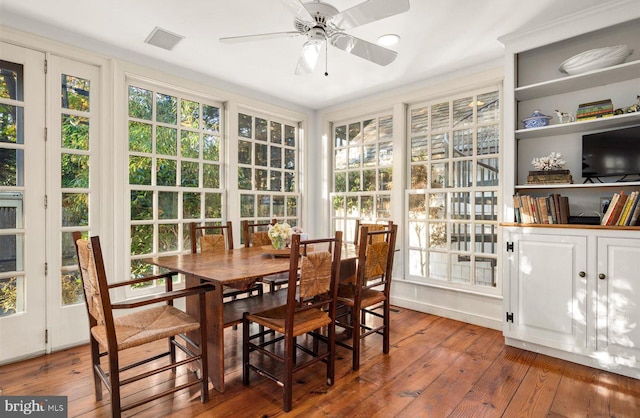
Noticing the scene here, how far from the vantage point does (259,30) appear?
277cm

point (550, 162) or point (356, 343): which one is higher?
point (550, 162)

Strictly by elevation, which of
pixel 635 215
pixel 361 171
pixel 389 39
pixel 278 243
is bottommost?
pixel 278 243

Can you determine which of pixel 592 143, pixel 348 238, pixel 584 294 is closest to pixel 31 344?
pixel 348 238

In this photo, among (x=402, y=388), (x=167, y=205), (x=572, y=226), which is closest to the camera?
(x=402, y=388)

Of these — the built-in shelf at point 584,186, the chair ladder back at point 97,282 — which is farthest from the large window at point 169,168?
the built-in shelf at point 584,186

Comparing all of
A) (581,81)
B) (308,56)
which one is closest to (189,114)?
(308,56)

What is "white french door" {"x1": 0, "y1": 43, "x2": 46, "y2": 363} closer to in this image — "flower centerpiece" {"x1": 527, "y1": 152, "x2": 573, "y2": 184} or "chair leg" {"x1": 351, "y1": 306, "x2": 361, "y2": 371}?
"chair leg" {"x1": 351, "y1": 306, "x2": 361, "y2": 371}

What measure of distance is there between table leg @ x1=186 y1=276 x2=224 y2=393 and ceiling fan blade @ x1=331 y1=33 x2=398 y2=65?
1.77 metres

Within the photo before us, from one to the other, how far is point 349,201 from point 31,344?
11.6ft

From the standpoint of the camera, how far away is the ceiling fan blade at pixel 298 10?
188 cm

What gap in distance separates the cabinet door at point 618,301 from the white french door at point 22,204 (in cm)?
428

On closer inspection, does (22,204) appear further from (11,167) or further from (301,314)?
(301,314)

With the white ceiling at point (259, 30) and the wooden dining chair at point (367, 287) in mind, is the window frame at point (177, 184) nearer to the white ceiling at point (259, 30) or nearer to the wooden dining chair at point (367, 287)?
the white ceiling at point (259, 30)

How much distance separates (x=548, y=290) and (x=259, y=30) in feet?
10.2
